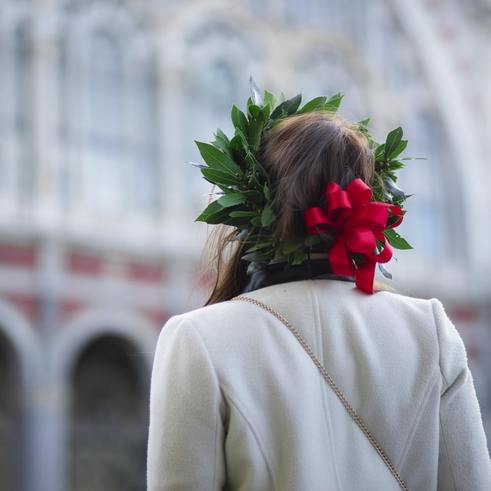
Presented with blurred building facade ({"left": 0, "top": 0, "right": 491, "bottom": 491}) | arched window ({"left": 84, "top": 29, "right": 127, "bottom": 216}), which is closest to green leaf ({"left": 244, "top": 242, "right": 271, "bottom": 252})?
blurred building facade ({"left": 0, "top": 0, "right": 491, "bottom": 491})

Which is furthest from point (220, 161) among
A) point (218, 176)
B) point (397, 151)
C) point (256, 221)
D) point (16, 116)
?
point (16, 116)

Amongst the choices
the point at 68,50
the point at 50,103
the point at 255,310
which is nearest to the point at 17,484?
the point at 50,103

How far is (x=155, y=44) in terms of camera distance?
12.2 meters

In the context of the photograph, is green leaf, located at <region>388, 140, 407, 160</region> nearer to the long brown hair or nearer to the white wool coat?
the long brown hair

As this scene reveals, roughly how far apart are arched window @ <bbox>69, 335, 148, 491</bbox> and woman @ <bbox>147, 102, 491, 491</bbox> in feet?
30.9

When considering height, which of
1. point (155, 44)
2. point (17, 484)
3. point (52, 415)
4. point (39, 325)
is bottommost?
point (17, 484)

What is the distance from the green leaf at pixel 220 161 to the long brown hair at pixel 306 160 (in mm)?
51

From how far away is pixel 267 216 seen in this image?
1.63 metres

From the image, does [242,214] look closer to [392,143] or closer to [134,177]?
[392,143]

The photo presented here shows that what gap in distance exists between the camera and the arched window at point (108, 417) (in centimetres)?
1077

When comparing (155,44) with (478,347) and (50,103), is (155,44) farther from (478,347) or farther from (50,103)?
(478,347)

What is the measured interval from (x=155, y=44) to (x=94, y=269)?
3.08m

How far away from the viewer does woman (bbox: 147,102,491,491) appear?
1.51 meters

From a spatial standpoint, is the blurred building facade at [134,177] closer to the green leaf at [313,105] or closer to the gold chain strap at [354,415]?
the green leaf at [313,105]
